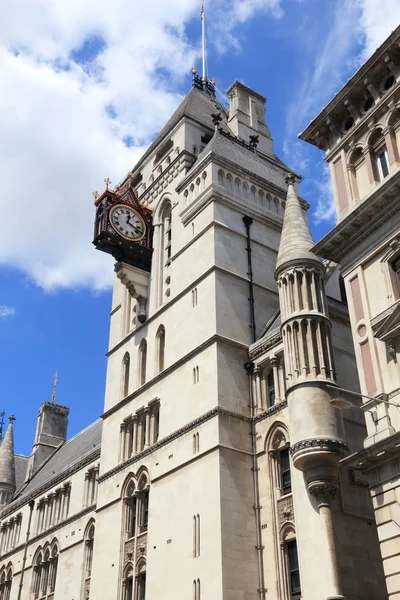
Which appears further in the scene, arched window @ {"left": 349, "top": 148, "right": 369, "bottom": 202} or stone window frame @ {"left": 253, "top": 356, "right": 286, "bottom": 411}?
stone window frame @ {"left": 253, "top": 356, "right": 286, "bottom": 411}

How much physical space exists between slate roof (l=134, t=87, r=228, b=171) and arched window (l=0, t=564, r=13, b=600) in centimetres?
3054

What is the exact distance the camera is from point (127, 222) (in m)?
44.0

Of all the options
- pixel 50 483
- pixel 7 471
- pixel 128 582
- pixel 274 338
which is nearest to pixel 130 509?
pixel 128 582

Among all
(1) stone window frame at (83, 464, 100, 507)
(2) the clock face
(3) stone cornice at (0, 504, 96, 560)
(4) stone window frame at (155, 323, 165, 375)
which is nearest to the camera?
(4) stone window frame at (155, 323, 165, 375)

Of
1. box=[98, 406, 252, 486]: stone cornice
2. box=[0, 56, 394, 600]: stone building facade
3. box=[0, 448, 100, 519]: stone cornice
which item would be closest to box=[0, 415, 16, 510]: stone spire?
box=[0, 448, 100, 519]: stone cornice

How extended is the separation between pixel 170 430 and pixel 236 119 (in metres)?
23.3

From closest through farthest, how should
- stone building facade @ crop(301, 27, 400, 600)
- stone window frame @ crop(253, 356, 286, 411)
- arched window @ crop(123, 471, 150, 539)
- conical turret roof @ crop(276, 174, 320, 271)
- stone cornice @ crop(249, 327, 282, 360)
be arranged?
stone building facade @ crop(301, 27, 400, 600) < conical turret roof @ crop(276, 174, 320, 271) < stone window frame @ crop(253, 356, 286, 411) < stone cornice @ crop(249, 327, 282, 360) < arched window @ crop(123, 471, 150, 539)

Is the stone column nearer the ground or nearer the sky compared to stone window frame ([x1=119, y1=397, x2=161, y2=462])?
nearer the ground

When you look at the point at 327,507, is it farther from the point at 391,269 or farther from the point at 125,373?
the point at 125,373

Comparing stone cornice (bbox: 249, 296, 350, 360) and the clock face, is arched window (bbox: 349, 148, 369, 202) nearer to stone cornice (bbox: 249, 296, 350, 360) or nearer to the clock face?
stone cornice (bbox: 249, 296, 350, 360)

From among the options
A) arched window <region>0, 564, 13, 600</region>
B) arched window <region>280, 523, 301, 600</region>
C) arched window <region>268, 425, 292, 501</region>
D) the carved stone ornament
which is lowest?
arched window <region>280, 523, 301, 600</region>

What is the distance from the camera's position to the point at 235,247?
3822 centimetres

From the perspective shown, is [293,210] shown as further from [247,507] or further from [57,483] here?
[57,483]

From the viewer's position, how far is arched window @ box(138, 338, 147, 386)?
39.7 meters
